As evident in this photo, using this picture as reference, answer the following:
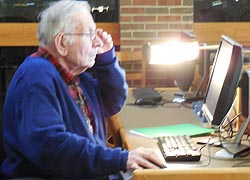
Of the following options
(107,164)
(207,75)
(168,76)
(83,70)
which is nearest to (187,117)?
(207,75)

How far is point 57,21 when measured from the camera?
81.7 inches

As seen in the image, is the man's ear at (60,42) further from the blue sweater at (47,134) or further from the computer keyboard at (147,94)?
the computer keyboard at (147,94)

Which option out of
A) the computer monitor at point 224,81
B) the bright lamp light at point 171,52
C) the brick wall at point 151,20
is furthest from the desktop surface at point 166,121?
the brick wall at point 151,20

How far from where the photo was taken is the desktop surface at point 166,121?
1.89 meters

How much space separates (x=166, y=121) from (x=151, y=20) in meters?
1.98

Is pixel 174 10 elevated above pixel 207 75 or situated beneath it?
elevated above

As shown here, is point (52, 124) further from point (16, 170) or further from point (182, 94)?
point (182, 94)

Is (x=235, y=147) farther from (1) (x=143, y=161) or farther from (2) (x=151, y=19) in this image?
(2) (x=151, y=19)

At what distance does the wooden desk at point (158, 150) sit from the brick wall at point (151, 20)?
1.12 metres

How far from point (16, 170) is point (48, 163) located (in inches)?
9.0

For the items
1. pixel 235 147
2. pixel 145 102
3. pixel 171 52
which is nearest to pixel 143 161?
pixel 235 147

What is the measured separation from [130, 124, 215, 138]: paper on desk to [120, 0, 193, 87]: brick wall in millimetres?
2013

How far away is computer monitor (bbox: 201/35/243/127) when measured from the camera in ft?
6.35

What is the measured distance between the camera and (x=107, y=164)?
1801 millimetres
